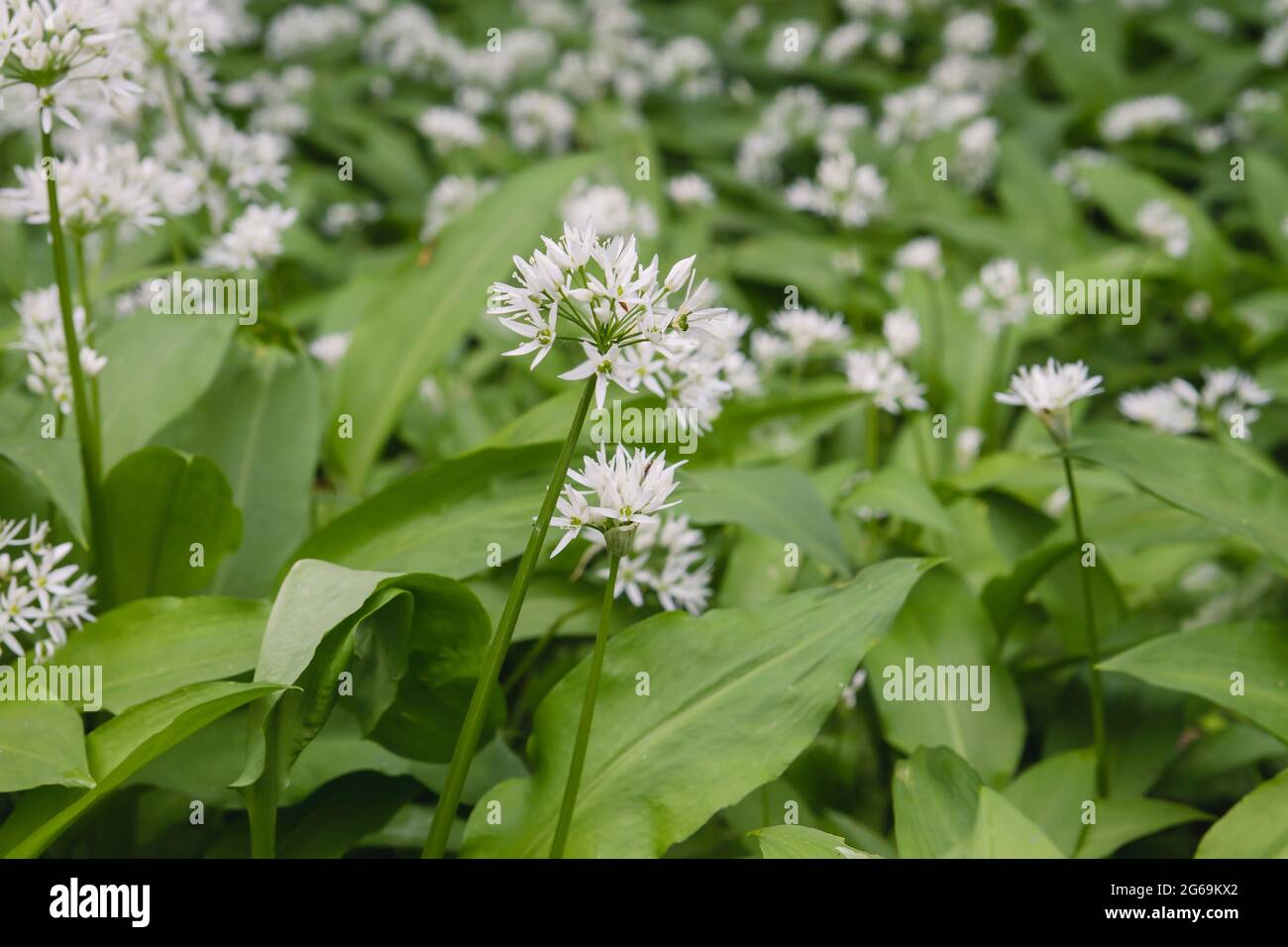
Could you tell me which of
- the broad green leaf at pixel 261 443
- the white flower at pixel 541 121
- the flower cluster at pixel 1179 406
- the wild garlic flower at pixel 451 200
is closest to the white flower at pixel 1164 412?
Result: the flower cluster at pixel 1179 406

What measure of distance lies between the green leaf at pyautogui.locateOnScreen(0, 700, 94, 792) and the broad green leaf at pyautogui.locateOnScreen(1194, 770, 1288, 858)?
1936mm

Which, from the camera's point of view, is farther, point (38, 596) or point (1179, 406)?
point (1179, 406)

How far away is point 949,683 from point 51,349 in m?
2.15

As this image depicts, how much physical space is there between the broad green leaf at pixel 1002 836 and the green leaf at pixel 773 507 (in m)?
0.60

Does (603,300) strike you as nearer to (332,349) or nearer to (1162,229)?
(332,349)

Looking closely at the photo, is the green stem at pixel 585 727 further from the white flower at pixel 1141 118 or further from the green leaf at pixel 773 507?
the white flower at pixel 1141 118

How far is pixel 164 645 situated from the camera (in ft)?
7.16

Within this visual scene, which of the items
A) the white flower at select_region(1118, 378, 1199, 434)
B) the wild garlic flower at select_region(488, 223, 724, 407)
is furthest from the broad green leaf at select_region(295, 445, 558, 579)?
the white flower at select_region(1118, 378, 1199, 434)

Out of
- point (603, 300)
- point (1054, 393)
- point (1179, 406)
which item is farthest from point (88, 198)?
point (1179, 406)

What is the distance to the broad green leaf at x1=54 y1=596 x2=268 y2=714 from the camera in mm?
2104

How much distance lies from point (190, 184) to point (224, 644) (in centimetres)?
127

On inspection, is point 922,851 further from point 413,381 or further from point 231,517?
point 413,381

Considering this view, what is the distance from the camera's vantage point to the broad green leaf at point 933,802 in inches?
81.4

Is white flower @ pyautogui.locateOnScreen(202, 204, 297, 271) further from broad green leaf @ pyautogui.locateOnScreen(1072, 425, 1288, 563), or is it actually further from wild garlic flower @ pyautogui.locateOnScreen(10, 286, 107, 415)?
broad green leaf @ pyautogui.locateOnScreen(1072, 425, 1288, 563)
